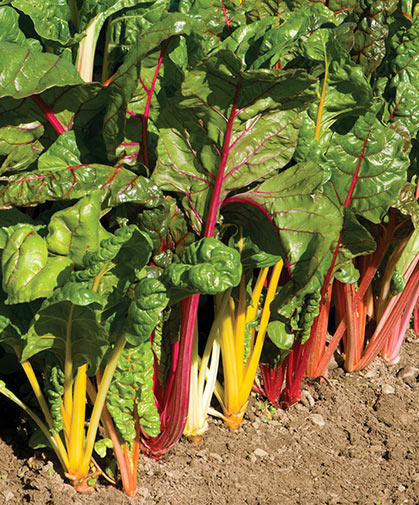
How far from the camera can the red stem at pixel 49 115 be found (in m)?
2.07

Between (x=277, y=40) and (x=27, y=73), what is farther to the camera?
(x=277, y=40)

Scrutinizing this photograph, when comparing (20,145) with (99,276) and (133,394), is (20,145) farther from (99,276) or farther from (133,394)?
(133,394)

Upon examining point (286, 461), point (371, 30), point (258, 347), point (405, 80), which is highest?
point (371, 30)

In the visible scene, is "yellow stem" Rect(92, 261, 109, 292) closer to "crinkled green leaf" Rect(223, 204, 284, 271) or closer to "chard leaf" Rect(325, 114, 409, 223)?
"crinkled green leaf" Rect(223, 204, 284, 271)

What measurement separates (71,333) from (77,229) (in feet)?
0.96

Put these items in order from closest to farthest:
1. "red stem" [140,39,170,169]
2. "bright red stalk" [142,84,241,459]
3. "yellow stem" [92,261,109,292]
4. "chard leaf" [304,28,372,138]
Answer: "yellow stem" [92,261,109,292], "red stem" [140,39,170,169], "bright red stalk" [142,84,241,459], "chard leaf" [304,28,372,138]

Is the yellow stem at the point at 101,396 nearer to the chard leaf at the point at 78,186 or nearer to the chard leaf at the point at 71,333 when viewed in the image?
the chard leaf at the point at 71,333

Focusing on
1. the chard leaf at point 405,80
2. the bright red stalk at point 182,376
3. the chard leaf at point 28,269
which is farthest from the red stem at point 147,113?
the chard leaf at point 405,80

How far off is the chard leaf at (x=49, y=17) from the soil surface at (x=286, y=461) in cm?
132

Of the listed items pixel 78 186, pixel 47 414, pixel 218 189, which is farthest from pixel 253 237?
pixel 47 414

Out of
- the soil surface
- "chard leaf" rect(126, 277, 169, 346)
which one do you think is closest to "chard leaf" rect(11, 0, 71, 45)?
"chard leaf" rect(126, 277, 169, 346)

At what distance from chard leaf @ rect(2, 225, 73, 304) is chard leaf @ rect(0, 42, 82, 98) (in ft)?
1.23

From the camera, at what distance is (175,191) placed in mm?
2121

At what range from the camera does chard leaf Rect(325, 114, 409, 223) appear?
2367 millimetres
